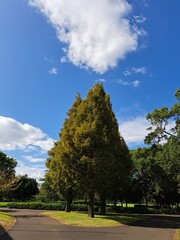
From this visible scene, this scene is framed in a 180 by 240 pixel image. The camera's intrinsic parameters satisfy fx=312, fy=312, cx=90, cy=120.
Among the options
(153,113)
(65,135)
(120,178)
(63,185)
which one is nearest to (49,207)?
(63,185)

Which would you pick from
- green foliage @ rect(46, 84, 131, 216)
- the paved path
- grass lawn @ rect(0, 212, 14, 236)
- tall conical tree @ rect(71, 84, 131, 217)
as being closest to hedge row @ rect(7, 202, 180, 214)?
green foliage @ rect(46, 84, 131, 216)

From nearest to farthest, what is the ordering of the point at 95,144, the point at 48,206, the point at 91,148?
the point at 91,148, the point at 95,144, the point at 48,206

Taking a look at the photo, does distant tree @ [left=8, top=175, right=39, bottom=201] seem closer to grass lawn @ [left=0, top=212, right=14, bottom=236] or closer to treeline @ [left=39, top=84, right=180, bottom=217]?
treeline @ [left=39, top=84, right=180, bottom=217]

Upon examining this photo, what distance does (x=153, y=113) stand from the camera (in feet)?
96.9

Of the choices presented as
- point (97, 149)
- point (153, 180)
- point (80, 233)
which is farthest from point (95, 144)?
point (153, 180)

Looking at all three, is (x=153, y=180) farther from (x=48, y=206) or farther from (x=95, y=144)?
(x=95, y=144)

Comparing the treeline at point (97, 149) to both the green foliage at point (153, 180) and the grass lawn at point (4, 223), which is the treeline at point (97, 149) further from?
the green foliage at point (153, 180)

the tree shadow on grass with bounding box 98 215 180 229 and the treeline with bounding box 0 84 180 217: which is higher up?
the treeline with bounding box 0 84 180 217

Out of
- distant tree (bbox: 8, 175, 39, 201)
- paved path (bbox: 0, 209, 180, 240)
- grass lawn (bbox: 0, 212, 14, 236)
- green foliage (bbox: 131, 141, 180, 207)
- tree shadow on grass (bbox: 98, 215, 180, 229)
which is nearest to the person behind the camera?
paved path (bbox: 0, 209, 180, 240)

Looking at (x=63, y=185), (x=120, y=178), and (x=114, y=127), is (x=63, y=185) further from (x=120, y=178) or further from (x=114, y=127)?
(x=114, y=127)

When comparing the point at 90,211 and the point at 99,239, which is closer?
the point at 99,239

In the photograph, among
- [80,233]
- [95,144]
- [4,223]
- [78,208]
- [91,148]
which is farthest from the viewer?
[78,208]

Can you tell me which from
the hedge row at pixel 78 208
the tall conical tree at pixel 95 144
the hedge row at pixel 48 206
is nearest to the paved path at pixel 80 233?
the tall conical tree at pixel 95 144

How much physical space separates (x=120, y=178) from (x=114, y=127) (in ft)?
19.6
